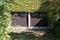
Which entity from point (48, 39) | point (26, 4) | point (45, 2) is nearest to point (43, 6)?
point (45, 2)

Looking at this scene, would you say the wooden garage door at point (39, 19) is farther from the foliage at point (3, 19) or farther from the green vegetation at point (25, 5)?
the foliage at point (3, 19)

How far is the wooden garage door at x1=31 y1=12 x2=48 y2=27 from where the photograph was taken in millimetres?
18891

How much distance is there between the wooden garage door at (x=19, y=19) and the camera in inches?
742

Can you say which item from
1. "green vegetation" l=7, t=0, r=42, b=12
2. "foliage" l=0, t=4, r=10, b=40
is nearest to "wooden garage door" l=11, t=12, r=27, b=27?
"green vegetation" l=7, t=0, r=42, b=12

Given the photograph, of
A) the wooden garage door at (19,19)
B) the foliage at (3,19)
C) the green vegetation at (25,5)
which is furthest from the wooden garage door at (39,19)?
the foliage at (3,19)

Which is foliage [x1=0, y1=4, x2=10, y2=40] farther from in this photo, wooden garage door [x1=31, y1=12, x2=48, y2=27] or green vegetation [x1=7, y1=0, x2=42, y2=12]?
wooden garage door [x1=31, y1=12, x2=48, y2=27]

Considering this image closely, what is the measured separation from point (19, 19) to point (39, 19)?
1808 millimetres

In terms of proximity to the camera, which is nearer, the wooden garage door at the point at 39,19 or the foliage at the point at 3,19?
the foliage at the point at 3,19

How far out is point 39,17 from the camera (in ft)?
62.1

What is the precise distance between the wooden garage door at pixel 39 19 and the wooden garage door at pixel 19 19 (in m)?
0.72

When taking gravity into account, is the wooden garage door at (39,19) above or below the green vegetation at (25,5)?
below

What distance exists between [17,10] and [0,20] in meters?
9.14

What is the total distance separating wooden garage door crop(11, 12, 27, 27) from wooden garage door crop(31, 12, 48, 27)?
724 millimetres

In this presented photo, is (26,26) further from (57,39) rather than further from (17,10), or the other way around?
(57,39)
